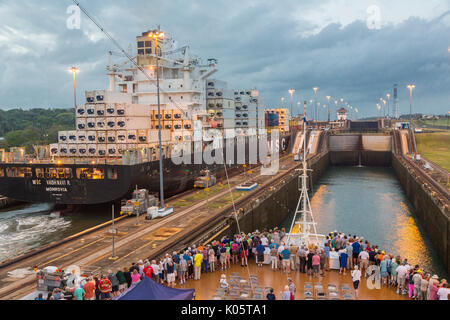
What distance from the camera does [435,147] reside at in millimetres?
73250

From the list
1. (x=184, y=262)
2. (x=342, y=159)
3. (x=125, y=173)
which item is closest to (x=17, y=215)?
(x=125, y=173)

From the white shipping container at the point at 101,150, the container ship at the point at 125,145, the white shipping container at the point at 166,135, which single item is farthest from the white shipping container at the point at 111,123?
the white shipping container at the point at 166,135

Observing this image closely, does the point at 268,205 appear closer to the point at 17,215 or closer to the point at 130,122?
the point at 130,122

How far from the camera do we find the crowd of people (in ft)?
41.3

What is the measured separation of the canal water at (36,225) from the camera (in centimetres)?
2592

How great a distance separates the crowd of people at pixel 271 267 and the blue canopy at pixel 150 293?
3384mm

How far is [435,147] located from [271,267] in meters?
69.2

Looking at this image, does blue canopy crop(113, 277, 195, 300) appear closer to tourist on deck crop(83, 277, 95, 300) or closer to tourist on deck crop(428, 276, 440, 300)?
tourist on deck crop(83, 277, 95, 300)

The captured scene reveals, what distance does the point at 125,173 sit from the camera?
99.5ft

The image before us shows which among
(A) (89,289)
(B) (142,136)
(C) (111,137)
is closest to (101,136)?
(C) (111,137)

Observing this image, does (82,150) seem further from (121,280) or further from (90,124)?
(121,280)

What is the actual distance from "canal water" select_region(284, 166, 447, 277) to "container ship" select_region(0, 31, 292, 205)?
46.7 ft

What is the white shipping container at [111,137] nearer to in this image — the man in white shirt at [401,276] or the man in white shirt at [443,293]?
the man in white shirt at [401,276]
